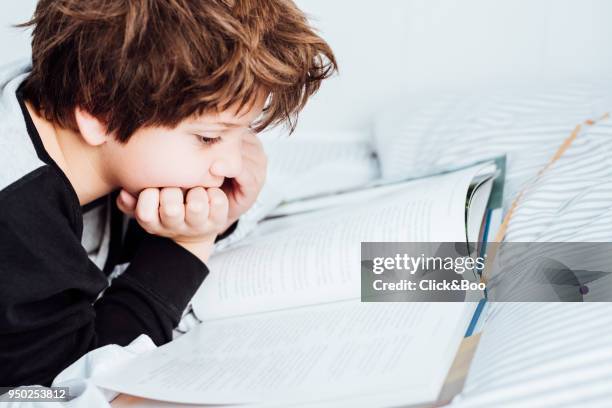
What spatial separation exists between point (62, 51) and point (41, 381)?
0.33 m

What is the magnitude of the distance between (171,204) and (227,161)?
79 mm

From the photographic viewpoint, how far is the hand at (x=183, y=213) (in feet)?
2.56

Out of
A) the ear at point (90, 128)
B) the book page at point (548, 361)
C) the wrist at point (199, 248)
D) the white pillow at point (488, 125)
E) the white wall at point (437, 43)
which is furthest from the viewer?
the white wall at point (437, 43)

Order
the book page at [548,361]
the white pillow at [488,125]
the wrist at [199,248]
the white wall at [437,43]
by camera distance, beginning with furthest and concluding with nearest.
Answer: the white wall at [437,43]
the white pillow at [488,125]
the wrist at [199,248]
the book page at [548,361]

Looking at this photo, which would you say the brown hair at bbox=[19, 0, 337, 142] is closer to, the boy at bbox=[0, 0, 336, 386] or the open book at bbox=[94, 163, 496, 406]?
the boy at bbox=[0, 0, 336, 386]

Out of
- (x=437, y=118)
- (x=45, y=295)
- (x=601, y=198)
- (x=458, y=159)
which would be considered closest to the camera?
(x=45, y=295)

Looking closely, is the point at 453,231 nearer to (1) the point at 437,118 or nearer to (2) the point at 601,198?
(2) the point at 601,198

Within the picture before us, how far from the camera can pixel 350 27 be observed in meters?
1.42

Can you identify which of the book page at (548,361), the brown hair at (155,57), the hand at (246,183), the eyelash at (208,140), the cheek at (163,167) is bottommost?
the book page at (548,361)

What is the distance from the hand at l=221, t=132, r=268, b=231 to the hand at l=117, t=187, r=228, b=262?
60 millimetres

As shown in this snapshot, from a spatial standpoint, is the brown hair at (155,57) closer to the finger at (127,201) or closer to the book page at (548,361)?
the finger at (127,201)

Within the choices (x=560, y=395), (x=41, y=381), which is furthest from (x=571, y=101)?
(x=41, y=381)

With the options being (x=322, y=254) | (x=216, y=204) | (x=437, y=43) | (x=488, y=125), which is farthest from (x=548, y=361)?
(x=437, y=43)

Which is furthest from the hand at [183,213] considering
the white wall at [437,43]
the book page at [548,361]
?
the white wall at [437,43]
